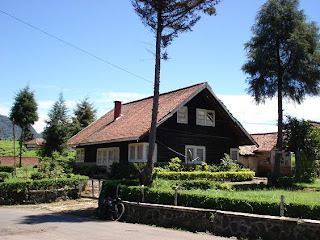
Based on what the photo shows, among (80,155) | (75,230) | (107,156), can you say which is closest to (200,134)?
(107,156)

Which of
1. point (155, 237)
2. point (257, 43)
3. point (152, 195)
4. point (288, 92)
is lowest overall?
point (155, 237)

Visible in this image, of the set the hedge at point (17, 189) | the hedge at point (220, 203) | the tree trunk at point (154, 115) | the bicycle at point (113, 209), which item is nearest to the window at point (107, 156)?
the hedge at point (17, 189)

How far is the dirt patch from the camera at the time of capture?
14655 millimetres

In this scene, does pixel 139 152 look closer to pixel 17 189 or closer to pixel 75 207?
pixel 75 207

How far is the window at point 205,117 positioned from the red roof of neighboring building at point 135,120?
1.66 meters

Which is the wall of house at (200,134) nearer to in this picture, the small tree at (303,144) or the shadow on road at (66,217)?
the small tree at (303,144)

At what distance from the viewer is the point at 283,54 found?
28.3 m

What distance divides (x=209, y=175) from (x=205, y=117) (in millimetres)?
6633

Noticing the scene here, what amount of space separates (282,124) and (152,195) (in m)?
18.1

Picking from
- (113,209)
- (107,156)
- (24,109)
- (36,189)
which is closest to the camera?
(113,209)

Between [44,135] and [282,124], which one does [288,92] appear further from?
[44,135]

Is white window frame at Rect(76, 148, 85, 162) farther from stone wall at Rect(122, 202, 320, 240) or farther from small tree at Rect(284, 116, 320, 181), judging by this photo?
stone wall at Rect(122, 202, 320, 240)

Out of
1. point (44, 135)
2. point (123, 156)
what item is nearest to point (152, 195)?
point (123, 156)

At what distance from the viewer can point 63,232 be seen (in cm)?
1005
